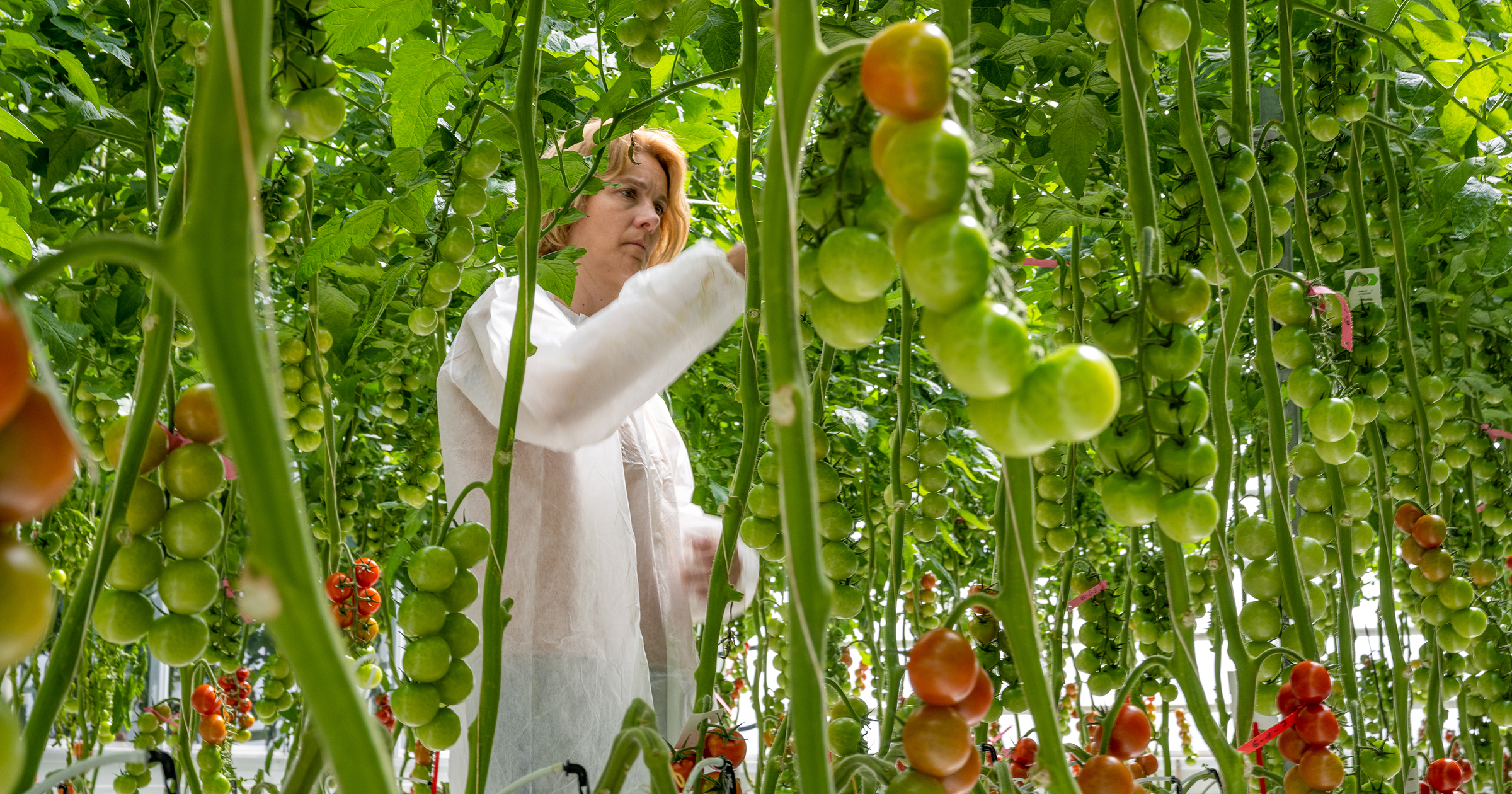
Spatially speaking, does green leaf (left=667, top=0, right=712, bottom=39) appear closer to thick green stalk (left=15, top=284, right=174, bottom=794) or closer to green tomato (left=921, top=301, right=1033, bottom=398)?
thick green stalk (left=15, top=284, right=174, bottom=794)

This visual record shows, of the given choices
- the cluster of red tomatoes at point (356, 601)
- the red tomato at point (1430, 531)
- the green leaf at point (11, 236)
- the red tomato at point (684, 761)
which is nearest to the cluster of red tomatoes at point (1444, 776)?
the red tomato at point (1430, 531)

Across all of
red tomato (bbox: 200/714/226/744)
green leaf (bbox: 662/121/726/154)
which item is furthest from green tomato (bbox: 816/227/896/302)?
red tomato (bbox: 200/714/226/744)

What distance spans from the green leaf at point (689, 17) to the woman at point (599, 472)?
0.38 feet

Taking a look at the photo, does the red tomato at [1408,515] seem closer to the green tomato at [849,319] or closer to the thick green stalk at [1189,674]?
the thick green stalk at [1189,674]

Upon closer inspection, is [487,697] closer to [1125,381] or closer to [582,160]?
[1125,381]

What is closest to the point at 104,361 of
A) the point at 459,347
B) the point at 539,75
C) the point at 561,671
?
the point at 459,347

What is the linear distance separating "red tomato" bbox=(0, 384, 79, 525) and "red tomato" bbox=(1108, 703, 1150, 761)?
56 centimetres

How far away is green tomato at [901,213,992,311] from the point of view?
1.01 ft

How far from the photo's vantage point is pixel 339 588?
1.30 metres

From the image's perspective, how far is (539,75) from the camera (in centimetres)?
107

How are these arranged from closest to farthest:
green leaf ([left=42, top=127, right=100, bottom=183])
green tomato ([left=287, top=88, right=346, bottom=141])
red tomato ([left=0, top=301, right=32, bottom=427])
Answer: red tomato ([left=0, top=301, right=32, bottom=427]) → green tomato ([left=287, top=88, right=346, bottom=141]) → green leaf ([left=42, top=127, right=100, bottom=183])

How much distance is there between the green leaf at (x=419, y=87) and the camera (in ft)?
3.05

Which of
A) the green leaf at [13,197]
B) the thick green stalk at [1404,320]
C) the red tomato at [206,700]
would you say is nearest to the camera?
the green leaf at [13,197]

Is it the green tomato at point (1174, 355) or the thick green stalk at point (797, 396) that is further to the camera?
the green tomato at point (1174, 355)
